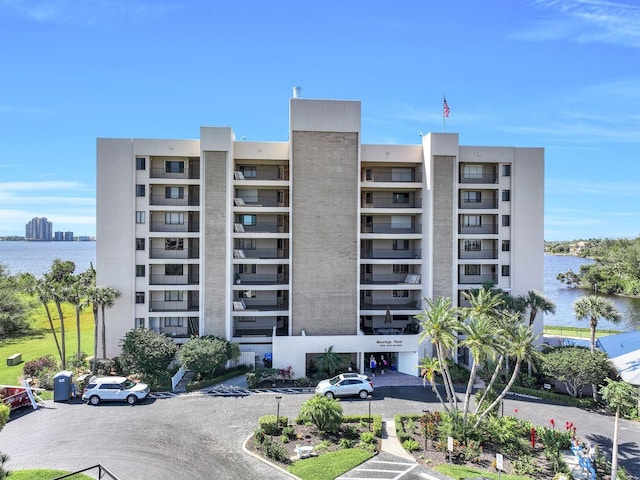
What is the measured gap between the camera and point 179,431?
73.5 ft

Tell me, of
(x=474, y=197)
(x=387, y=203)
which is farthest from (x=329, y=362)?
(x=474, y=197)

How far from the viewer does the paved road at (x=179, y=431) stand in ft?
62.0

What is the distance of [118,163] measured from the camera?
112 feet

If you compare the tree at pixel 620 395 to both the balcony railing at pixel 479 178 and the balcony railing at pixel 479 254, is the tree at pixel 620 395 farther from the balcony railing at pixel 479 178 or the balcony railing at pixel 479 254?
the balcony railing at pixel 479 178

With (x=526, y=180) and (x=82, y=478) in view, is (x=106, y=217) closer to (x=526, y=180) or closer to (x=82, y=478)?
(x=82, y=478)

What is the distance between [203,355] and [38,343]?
73.4 ft

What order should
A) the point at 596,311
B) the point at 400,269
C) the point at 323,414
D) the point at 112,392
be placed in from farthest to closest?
the point at 400,269
the point at 596,311
the point at 112,392
the point at 323,414

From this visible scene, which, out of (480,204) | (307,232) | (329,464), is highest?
(480,204)

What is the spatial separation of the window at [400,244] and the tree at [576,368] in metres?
15.0

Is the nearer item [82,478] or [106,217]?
[82,478]

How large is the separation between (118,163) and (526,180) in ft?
118

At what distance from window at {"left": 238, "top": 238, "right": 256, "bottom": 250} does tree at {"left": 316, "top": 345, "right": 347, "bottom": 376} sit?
12052 millimetres

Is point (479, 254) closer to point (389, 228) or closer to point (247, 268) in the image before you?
point (389, 228)

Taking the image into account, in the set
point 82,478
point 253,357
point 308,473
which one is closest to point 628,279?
point 253,357
